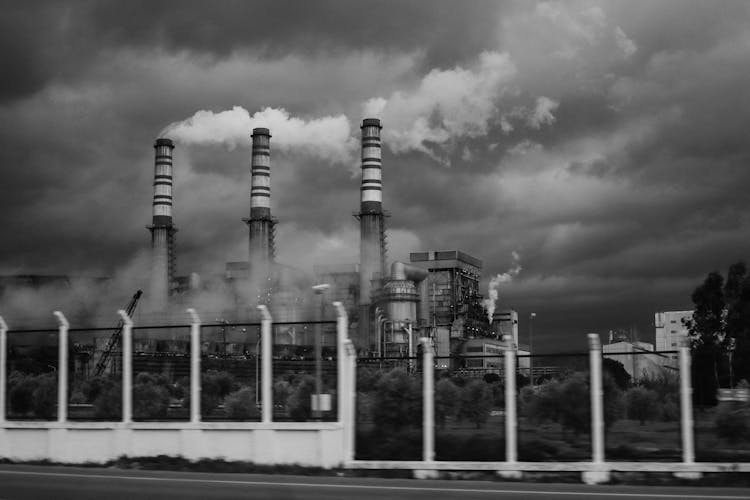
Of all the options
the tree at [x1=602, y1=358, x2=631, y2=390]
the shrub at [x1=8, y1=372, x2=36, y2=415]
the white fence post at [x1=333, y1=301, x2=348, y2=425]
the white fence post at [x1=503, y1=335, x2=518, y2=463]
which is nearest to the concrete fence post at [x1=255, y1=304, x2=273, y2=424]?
the white fence post at [x1=333, y1=301, x2=348, y2=425]

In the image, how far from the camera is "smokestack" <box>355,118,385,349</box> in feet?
364

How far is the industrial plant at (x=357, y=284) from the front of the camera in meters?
106

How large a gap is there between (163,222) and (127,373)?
94591 mm

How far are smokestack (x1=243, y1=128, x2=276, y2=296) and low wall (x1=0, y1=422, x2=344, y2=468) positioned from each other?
84.4 m

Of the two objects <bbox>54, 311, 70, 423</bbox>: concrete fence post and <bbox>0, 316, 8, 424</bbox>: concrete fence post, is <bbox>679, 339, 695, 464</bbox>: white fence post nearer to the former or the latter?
<bbox>54, 311, 70, 423</bbox>: concrete fence post

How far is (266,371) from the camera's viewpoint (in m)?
22.8

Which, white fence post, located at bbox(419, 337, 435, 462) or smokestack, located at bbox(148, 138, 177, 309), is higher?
smokestack, located at bbox(148, 138, 177, 309)

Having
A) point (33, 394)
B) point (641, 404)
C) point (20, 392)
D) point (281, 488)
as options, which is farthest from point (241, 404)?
point (641, 404)

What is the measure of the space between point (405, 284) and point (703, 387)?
83.6m

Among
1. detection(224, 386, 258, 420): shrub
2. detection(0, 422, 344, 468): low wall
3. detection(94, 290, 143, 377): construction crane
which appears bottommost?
detection(0, 422, 344, 468): low wall

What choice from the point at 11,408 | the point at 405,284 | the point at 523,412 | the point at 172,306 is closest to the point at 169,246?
the point at 172,306

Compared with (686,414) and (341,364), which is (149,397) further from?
(686,414)

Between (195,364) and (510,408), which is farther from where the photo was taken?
(195,364)

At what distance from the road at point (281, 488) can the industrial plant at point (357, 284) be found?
3171 inches
